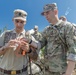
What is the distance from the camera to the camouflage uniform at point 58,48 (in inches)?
218

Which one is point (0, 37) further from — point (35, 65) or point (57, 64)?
point (35, 65)

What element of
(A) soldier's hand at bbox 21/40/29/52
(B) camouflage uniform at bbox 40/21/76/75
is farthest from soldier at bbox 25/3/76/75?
(A) soldier's hand at bbox 21/40/29/52

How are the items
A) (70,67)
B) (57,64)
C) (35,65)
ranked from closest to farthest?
(70,67) → (57,64) → (35,65)

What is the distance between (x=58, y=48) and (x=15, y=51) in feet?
3.00

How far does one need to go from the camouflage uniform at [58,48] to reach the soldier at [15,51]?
0.48 metres

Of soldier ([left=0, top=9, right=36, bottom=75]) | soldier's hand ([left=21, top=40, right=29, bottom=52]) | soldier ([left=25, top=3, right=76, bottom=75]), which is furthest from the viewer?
soldier ([left=0, top=9, right=36, bottom=75])

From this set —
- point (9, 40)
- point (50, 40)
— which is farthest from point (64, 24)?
point (9, 40)

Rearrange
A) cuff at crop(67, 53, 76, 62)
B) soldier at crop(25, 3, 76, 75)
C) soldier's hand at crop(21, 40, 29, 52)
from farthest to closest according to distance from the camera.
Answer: soldier's hand at crop(21, 40, 29, 52)
soldier at crop(25, 3, 76, 75)
cuff at crop(67, 53, 76, 62)

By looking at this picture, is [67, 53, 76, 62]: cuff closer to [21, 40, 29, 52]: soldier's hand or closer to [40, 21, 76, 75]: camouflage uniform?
[40, 21, 76, 75]: camouflage uniform

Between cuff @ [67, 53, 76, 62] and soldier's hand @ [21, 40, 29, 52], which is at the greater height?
soldier's hand @ [21, 40, 29, 52]

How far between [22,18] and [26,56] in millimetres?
775

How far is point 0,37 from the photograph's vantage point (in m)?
6.21

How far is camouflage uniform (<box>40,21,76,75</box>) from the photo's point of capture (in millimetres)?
5547

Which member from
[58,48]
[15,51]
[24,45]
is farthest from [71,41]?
[15,51]
